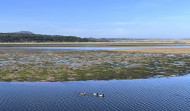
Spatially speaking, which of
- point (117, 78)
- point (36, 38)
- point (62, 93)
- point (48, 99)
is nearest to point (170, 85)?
point (117, 78)

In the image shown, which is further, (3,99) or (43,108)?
(3,99)

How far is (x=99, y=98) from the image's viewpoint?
674 inches

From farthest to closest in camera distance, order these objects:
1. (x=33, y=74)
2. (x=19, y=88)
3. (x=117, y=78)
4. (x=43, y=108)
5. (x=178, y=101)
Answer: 1. (x=33, y=74)
2. (x=117, y=78)
3. (x=19, y=88)
4. (x=178, y=101)
5. (x=43, y=108)

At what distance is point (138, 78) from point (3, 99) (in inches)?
584

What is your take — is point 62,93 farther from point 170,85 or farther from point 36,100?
point 170,85

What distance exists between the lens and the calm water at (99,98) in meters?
15.3

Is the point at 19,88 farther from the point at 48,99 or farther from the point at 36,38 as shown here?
the point at 36,38

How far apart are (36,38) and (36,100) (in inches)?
7065

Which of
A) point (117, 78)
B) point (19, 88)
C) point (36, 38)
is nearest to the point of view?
point (19, 88)

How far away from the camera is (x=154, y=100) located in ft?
54.9

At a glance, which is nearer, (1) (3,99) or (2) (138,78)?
(1) (3,99)

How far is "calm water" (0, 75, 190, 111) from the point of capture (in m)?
→ 15.3

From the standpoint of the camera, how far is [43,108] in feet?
48.8

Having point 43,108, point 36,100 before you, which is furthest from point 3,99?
point 43,108
